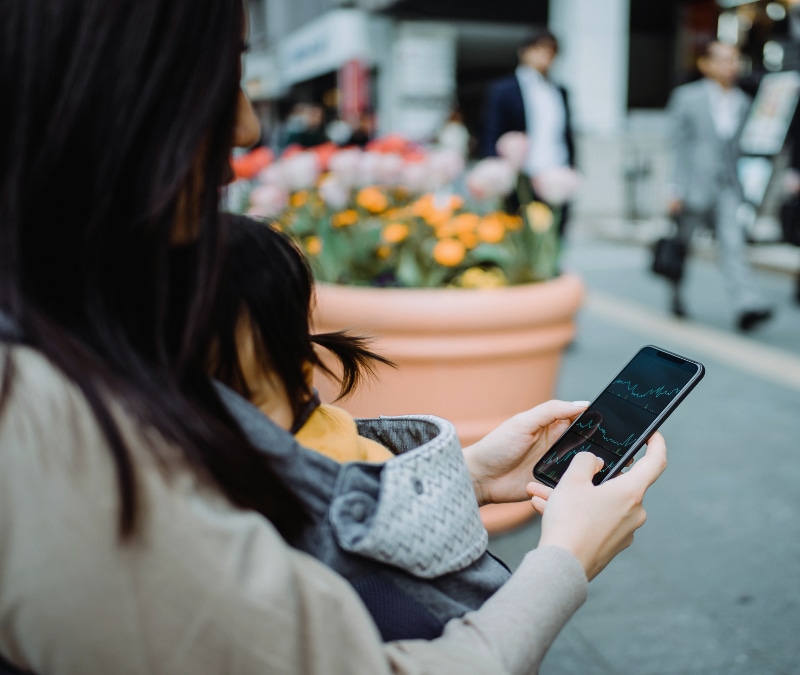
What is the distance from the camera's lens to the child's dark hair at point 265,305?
83cm

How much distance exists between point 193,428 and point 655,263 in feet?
18.0

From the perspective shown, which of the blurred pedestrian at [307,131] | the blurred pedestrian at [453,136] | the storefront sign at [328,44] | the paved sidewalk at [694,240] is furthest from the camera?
the storefront sign at [328,44]

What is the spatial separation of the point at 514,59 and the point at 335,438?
21224 millimetres

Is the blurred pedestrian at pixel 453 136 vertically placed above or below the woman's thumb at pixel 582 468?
above

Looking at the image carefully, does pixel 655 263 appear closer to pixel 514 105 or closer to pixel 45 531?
pixel 514 105

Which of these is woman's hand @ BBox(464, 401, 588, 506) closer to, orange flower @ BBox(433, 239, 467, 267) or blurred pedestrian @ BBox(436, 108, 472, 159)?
orange flower @ BBox(433, 239, 467, 267)

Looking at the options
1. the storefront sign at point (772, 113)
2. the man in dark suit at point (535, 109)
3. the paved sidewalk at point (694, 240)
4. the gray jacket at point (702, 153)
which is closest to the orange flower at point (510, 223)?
the man in dark suit at point (535, 109)

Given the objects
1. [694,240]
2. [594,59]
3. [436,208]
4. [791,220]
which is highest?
[594,59]

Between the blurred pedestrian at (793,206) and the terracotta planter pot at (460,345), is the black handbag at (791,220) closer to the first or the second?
the blurred pedestrian at (793,206)

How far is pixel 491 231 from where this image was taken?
299 cm

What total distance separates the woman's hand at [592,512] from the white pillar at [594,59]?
43.5 feet

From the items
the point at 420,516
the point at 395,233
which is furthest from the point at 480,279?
the point at 420,516

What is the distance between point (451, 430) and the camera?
0.95 meters

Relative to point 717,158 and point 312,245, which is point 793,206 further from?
point 312,245
